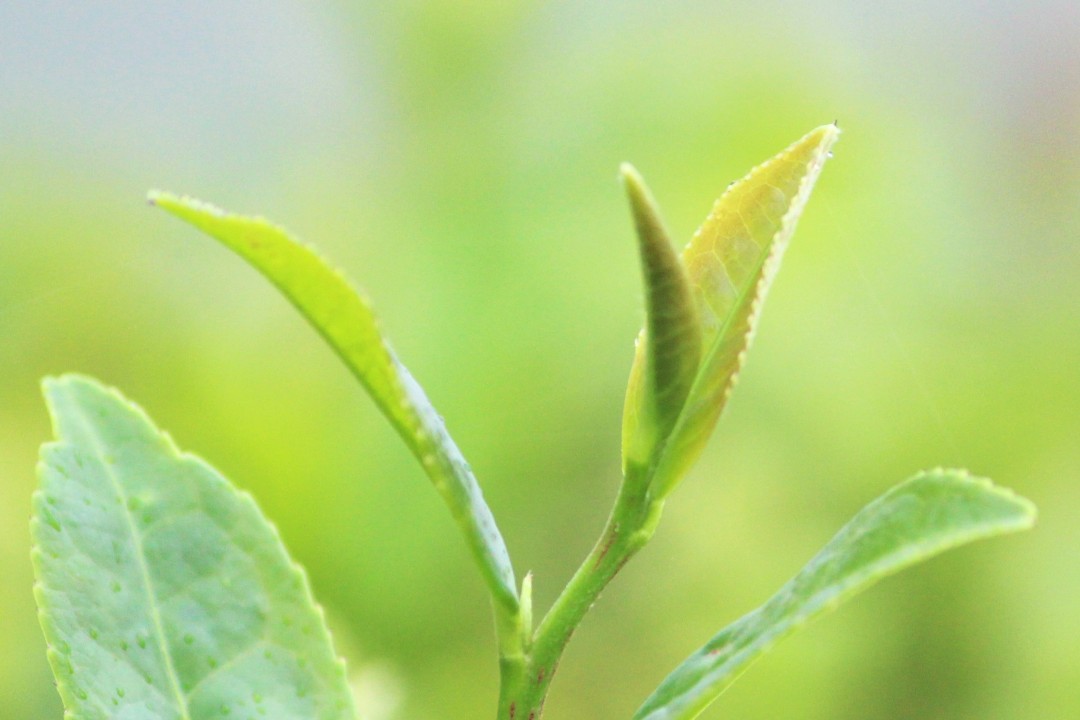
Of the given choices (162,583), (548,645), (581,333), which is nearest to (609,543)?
(548,645)

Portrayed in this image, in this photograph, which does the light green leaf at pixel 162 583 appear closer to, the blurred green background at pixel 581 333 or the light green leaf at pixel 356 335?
the light green leaf at pixel 356 335

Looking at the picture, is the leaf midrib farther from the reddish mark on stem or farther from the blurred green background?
the blurred green background

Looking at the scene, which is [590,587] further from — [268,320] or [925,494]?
[268,320]

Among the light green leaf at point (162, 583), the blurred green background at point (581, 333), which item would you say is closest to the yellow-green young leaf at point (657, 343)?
the light green leaf at point (162, 583)

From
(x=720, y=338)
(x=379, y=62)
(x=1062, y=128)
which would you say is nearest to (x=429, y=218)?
(x=379, y=62)

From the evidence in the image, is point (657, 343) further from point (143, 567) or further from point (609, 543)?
point (143, 567)

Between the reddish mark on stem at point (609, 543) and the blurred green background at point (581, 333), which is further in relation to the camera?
the blurred green background at point (581, 333)
